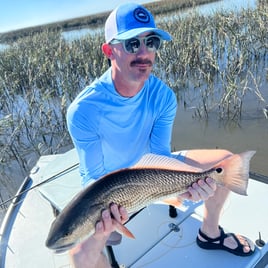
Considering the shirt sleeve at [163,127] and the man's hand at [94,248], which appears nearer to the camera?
the man's hand at [94,248]

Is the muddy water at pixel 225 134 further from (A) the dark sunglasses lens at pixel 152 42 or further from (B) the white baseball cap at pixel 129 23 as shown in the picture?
(B) the white baseball cap at pixel 129 23

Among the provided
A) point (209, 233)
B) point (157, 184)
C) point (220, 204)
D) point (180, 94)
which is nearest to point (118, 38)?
point (157, 184)

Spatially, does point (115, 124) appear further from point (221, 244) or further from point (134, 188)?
point (221, 244)

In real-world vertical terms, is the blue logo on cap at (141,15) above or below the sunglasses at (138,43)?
above

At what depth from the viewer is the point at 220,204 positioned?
7.63 feet

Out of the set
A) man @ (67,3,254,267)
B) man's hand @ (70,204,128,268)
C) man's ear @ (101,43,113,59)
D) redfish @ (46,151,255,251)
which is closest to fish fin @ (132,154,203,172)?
redfish @ (46,151,255,251)

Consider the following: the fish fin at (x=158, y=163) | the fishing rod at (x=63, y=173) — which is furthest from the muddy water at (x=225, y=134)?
the fish fin at (x=158, y=163)

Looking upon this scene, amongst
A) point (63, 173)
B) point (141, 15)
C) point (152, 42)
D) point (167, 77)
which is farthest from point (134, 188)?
point (167, 77)

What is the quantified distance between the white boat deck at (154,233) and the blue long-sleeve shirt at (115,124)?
0.65 m

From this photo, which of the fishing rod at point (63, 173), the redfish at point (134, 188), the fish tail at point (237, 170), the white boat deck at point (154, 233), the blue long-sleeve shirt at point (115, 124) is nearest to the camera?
the redfish at point (134, 188)

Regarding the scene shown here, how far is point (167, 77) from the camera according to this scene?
730 centimetres

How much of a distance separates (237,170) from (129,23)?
1204 millimetres

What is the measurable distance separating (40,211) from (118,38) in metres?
2.17

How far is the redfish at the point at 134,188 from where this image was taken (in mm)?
1701
